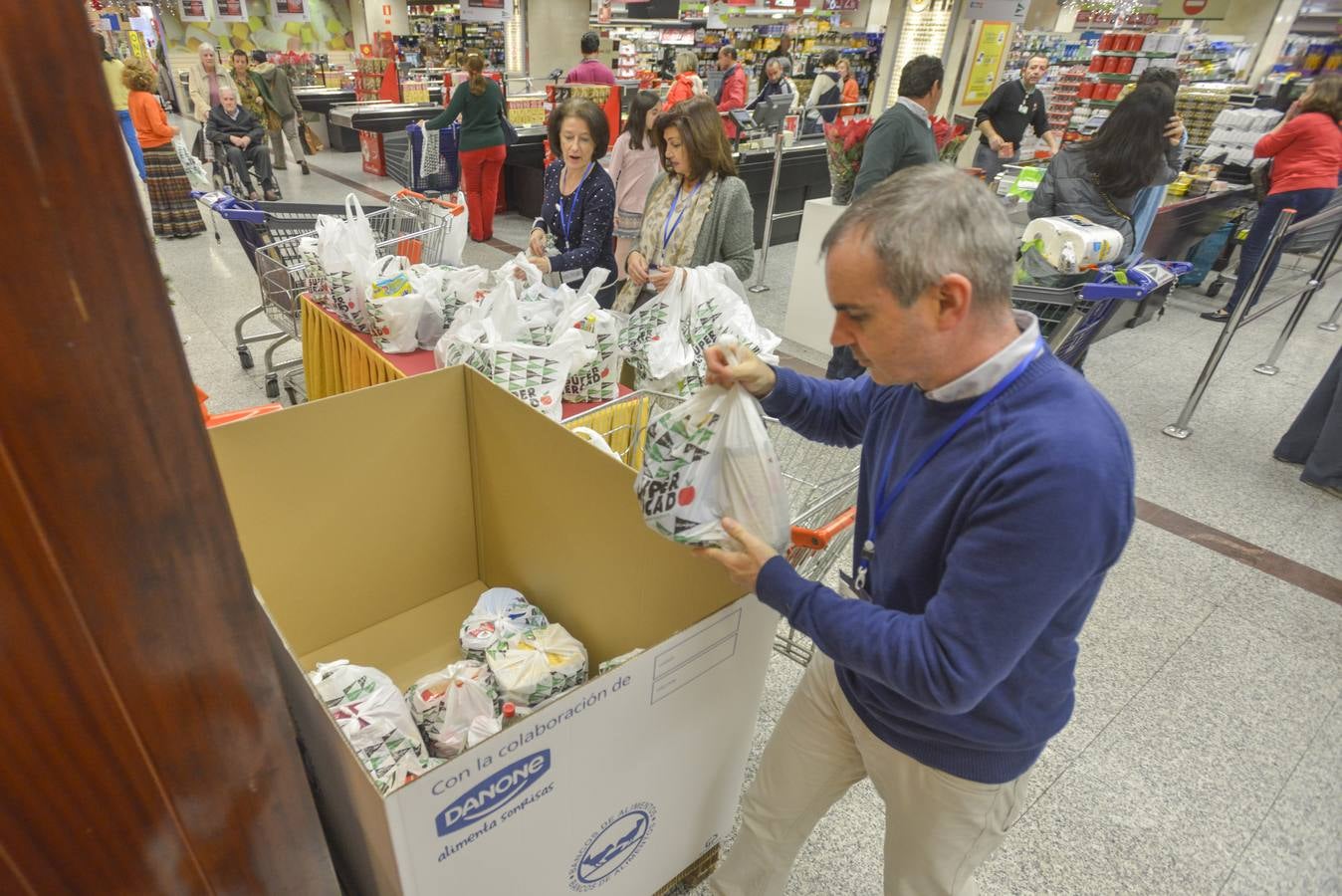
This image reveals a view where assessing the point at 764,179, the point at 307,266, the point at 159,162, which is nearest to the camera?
the point at 307,266

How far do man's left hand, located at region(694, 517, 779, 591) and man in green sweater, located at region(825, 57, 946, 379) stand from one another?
251 centimetres

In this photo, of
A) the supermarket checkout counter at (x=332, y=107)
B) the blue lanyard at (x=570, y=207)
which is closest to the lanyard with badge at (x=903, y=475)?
the blue lanyard at (x=570, y=207)

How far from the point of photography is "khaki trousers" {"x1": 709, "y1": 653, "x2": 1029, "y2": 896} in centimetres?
121

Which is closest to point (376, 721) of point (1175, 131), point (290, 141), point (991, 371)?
point (991, 371)

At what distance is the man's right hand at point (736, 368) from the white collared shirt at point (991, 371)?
38cm

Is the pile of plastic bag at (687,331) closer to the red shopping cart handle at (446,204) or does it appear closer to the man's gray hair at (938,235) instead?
the man's gray hair at (938,235)

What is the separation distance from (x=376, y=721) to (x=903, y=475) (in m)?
1.20

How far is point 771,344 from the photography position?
2.35 m

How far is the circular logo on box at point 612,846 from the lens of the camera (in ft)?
4.34

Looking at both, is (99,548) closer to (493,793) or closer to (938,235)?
(493,793)

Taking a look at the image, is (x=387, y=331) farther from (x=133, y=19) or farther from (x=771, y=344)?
(x=133, y=19)

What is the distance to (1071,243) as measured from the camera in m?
2.64

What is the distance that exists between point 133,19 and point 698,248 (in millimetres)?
14285

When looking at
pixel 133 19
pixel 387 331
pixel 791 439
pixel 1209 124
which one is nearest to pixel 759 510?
pixel 791 439
